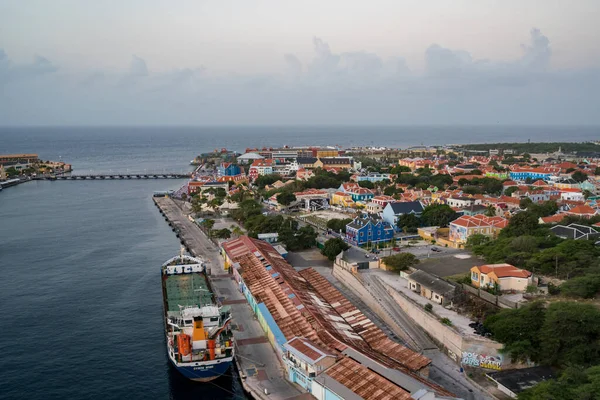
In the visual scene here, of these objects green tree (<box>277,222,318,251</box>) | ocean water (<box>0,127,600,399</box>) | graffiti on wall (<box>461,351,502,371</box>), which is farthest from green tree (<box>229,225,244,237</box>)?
graffiti on wall (<box>461,351,502,371</box>)

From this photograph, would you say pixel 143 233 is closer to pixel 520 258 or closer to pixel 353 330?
pixel 353 330

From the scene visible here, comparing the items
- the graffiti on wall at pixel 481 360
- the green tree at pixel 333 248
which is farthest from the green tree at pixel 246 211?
the graffiti on wall at pixel 481 360

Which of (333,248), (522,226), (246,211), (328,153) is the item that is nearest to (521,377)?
(333,248)

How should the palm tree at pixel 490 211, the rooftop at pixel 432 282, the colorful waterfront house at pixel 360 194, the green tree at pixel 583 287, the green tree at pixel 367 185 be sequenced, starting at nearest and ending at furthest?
the green tree at pixel 583 287 < the rooftop at pixel 432 282 < the palm tree at pixel 490 211 < the colorful waterfront house at pixel 360 194 < the green tree at pixel 367 185

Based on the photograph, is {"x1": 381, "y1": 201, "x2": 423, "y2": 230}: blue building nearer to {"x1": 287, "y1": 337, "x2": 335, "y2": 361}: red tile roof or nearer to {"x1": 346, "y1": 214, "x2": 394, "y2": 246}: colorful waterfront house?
{"x1": 346, "y1": 214, "x2": 394, "y2": 246}: colorful waterfront house

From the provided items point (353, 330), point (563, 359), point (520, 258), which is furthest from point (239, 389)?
point (520, 258)

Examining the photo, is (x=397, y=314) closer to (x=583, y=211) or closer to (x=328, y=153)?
(x=583, y=211)

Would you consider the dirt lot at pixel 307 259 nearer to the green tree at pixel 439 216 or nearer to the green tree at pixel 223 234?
the green tree at pixel 223 234
